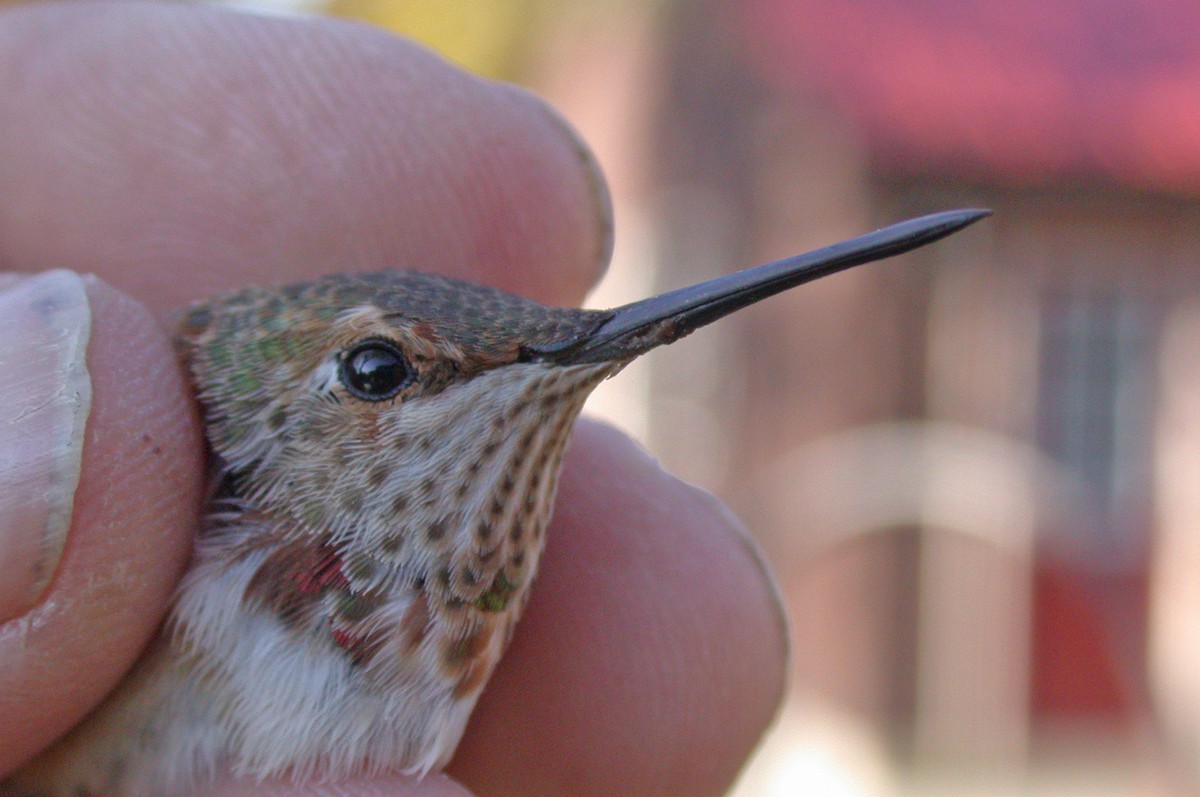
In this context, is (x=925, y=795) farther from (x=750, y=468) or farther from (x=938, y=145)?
(x=938, y=145)

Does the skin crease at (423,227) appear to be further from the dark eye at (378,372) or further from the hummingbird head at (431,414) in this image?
the dark eye at (378,372)

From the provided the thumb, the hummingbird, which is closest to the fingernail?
the thumb

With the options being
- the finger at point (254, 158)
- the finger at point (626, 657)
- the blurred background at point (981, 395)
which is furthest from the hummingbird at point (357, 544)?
the blurred background at point (981, 395)

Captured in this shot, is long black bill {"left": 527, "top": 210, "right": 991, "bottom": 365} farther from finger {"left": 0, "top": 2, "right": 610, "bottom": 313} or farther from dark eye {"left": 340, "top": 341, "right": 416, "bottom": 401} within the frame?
finger {"left": 0, "top": 2, "right": 610, "bottom": 313}

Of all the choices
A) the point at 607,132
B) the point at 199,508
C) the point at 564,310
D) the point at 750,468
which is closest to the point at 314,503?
the point at 199,508

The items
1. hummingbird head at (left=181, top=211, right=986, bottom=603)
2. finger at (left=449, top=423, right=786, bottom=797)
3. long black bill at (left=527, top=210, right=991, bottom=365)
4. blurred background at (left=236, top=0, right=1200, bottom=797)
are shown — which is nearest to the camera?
long black bill at (left=527, top=210, right=991, bottom=365)

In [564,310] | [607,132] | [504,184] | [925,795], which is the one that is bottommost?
[925,795]
